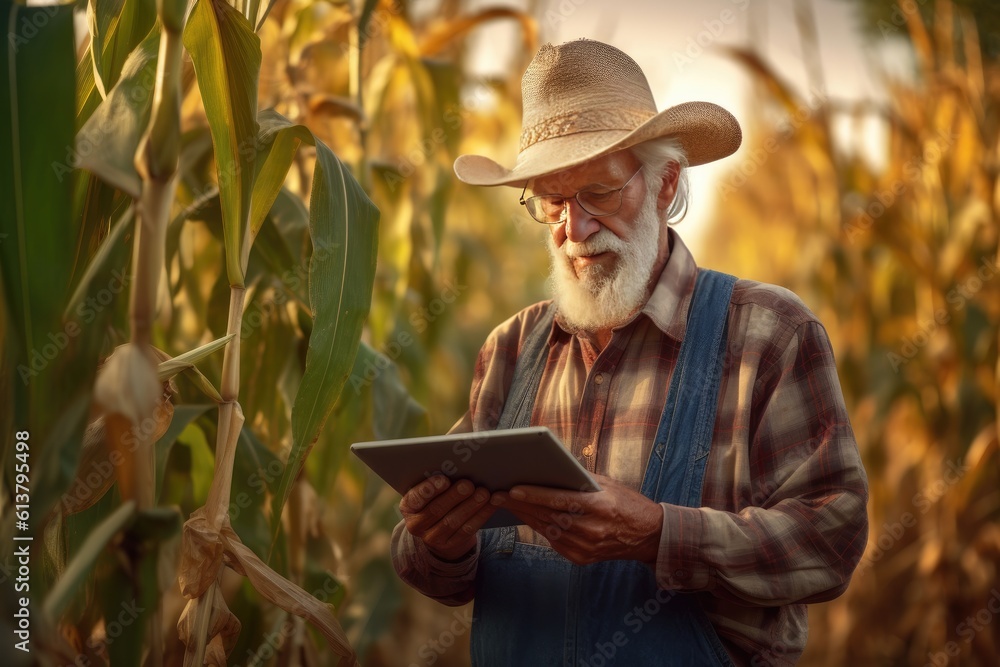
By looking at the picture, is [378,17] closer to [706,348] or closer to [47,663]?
[706,348]

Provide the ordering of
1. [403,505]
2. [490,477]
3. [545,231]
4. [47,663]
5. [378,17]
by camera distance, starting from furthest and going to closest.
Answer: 1. [378,17]
2. [545,231]
3. [403,505]
4. [490,477]
5. [47,663]

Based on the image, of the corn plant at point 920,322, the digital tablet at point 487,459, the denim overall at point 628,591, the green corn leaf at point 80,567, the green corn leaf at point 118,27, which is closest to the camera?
the green corn leaf at point 80,567

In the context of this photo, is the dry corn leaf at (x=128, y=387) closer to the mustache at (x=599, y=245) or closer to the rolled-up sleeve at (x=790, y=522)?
the rolled-up sleeve at (x=790, y=522)

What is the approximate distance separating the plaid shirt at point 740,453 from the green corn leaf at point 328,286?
37 centimetres

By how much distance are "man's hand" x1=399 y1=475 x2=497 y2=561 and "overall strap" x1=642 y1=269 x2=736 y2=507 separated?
10.8 inches

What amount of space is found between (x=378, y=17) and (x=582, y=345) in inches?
45.2

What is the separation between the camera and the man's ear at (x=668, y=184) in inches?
68.3

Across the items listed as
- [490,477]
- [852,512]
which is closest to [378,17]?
[490,477]

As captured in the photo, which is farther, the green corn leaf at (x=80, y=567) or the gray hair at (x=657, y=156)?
the gray hair at (x=657, y=156)

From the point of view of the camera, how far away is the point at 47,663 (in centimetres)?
98

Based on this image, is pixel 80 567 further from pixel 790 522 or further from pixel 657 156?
pixel 657 156

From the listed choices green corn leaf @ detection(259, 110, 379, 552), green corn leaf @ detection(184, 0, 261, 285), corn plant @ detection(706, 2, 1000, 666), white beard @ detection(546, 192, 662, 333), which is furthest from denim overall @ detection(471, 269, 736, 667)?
corn plant @ detection(706, 2, 1000, 666)

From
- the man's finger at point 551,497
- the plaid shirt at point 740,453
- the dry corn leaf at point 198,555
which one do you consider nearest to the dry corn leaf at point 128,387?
the dry corn leaf at point 198,555

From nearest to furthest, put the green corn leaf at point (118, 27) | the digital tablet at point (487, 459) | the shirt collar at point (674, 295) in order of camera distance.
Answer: the digital tablet at point (487, 459) → the green corn leaf at point (118, 27) → the shirt collar at point (674, 295)
